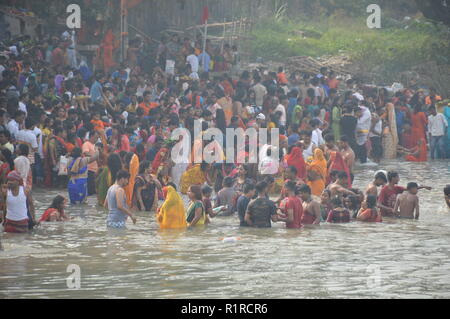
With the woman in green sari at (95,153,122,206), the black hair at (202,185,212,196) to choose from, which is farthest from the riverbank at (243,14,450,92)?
the black hair at (202,185,212,196)

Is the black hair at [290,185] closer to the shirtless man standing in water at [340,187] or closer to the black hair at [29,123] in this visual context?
the shirtless man standing in water at [340,187]

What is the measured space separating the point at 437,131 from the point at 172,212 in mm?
10474

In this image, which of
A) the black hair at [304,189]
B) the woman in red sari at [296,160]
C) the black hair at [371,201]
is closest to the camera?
the black hair at [304,189]

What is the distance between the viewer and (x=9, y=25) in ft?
80.0

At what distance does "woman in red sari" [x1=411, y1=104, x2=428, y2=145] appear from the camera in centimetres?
2312

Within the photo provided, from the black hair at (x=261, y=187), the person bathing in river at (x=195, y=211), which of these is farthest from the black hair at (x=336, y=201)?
the person bathing in river at (x=195, y=211)

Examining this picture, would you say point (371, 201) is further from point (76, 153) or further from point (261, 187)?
point (76, 153)

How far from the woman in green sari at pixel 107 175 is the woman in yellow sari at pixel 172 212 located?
2028 mm

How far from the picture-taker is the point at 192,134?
66.9 feet

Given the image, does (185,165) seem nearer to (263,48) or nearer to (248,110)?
(248,110)

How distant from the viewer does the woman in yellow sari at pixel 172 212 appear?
47.9 ft

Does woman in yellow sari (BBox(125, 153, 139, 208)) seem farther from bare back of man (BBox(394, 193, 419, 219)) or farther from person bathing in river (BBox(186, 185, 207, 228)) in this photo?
bare back of man (BBox(394, 193, 419, 219))

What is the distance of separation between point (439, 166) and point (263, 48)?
12.0m
